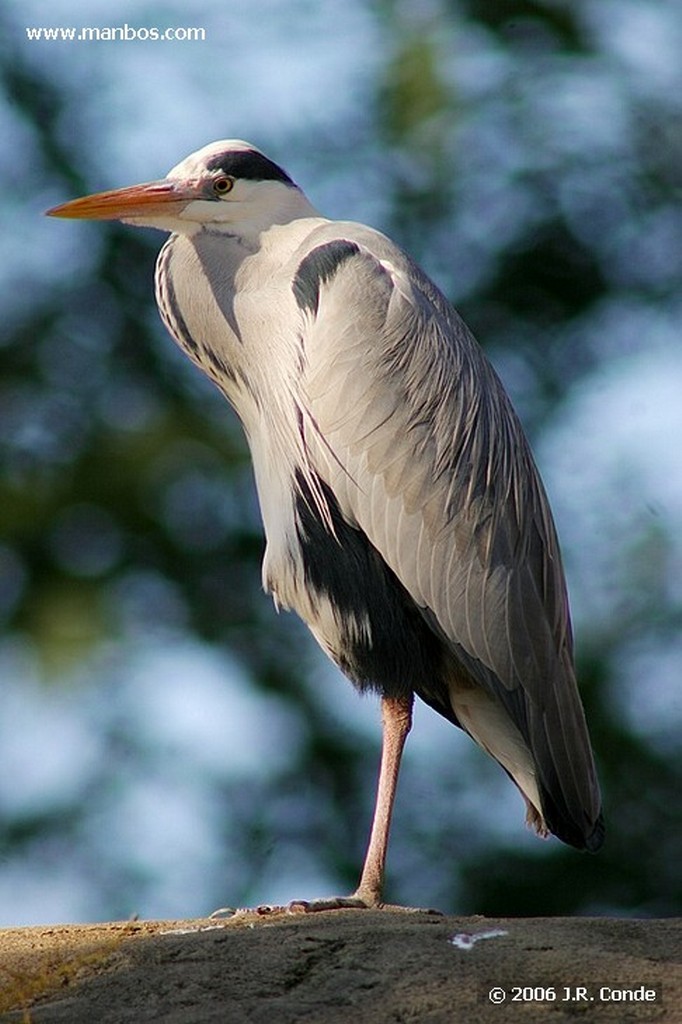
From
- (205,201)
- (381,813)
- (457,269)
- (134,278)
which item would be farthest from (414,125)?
(381,813)

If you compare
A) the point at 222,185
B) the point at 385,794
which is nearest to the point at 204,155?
the point at 222,185

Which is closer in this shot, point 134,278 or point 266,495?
point 266,495

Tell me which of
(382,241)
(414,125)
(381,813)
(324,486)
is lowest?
(381,813)

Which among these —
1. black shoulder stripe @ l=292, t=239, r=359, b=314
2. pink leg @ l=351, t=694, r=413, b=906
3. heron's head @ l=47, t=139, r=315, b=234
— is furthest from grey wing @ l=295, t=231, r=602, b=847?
heron's head @ l=47, t=139, r=315, b=234

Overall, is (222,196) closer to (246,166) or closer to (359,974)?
(246,166)

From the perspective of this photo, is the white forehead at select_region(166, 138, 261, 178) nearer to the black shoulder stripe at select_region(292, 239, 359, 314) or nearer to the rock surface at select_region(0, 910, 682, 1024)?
the black shoulder stripe at select_region(292, 239, 359, 314)

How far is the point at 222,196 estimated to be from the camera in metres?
5.34

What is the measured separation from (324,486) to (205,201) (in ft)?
3.10

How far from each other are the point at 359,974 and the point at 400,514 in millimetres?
1605

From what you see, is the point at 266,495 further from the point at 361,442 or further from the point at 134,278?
the point at 134,278

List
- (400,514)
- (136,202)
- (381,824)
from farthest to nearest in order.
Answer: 1. (136,202)
2. (400,514)
3. (381,824)

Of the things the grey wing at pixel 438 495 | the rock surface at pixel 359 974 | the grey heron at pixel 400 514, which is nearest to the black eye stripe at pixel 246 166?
the grey heron at pixel 400 514

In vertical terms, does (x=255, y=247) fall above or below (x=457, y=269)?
below

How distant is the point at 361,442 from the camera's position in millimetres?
4941
